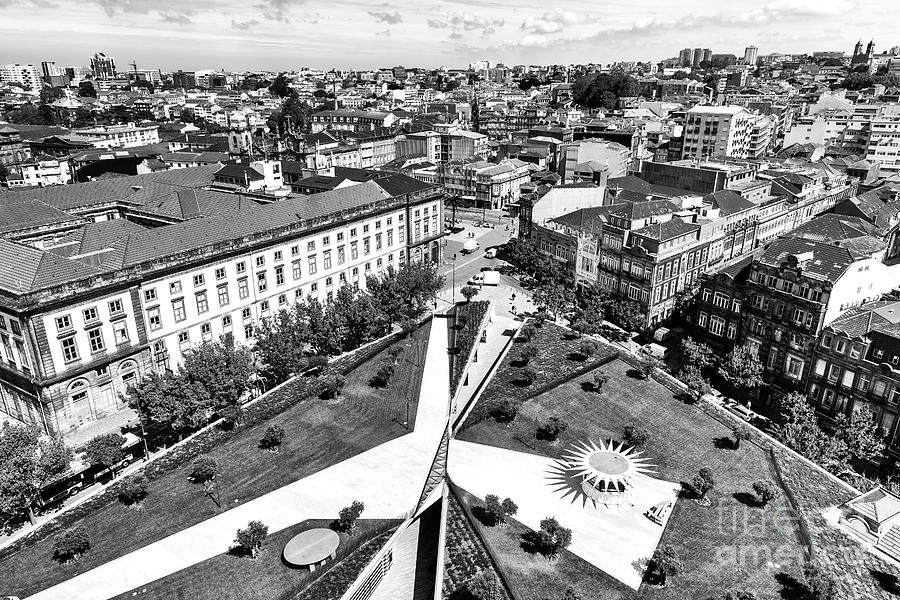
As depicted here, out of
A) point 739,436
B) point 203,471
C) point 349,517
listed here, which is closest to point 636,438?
point 739,436

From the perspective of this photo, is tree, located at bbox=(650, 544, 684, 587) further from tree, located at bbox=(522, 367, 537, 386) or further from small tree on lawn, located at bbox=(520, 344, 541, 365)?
small tree on lawn, located at bbox=(520, 344, 541, 365)

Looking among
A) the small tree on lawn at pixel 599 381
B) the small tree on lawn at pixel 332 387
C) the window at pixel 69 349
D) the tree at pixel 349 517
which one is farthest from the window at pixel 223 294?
the small tree on lawn at pixel 599 381

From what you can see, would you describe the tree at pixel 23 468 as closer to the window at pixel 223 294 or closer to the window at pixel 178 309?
the window at pixel 178 309

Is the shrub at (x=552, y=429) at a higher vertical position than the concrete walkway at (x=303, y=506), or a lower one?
higher

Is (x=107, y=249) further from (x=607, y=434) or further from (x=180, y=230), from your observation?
(x=607, y=434)

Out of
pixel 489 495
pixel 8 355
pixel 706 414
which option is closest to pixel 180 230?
pixel 8 355

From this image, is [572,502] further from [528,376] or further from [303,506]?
[303,506]

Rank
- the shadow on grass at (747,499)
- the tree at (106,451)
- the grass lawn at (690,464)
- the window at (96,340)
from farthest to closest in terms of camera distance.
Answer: the window at (96,340) < the tree at (106,451) < the shadow on grass at (747,499) < the grass lawn at (690,464)
